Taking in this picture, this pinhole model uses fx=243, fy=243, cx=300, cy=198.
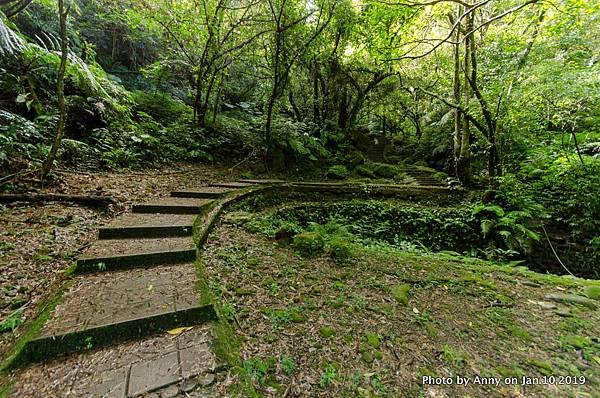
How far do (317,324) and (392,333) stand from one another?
0.66 m

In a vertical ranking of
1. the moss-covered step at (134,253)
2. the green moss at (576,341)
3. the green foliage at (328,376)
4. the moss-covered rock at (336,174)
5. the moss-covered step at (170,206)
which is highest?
the moss-covered rock at (336,174)

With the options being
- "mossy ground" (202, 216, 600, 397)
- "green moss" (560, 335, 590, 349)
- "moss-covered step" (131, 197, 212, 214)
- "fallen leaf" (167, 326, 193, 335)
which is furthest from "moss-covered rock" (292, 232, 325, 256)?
"green moss" (560, 335, 590, 349)

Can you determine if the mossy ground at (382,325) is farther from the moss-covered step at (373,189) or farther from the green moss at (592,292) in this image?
the moss-covered step at (373,189)

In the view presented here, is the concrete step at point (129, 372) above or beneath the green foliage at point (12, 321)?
beneath

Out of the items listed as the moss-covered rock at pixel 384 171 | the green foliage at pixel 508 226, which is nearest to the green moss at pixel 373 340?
the green foliage at pixel 508 226

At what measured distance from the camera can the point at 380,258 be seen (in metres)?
3.42

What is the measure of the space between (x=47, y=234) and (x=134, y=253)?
3.59ft

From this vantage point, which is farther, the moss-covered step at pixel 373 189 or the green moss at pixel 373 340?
the moss-covered step at pixel 373 189

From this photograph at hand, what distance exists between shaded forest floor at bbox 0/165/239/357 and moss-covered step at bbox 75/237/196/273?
0.22 m

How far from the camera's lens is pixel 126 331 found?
146 cm

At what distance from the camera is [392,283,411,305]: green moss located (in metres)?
2.52

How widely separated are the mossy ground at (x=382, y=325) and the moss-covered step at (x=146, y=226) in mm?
387

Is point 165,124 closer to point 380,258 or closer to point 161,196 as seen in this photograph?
point 161,196

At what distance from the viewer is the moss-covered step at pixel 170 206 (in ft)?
10.3
